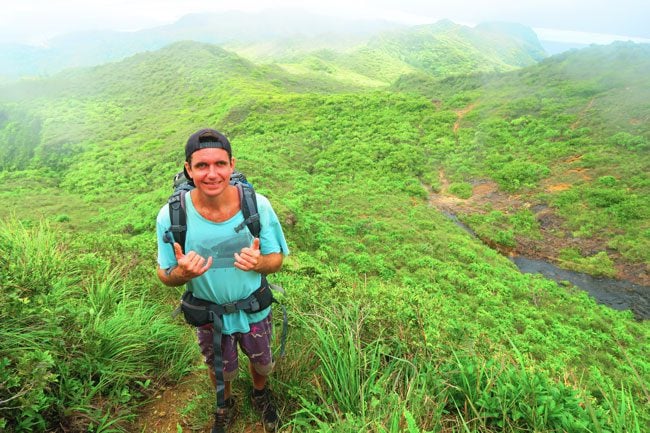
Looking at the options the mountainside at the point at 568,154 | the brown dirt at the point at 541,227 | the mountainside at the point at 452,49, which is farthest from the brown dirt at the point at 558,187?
the mountainside at the point at 452,49

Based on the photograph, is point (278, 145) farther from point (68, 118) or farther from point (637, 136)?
point (68, 118)

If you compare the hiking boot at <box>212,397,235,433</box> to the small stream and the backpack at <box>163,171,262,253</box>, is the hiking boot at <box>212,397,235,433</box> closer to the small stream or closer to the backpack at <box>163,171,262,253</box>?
the backpack at <box>163,171,262,253</box>

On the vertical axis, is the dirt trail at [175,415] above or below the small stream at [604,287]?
above

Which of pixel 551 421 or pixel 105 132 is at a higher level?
pixel 551 421

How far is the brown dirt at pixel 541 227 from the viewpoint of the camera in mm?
16655

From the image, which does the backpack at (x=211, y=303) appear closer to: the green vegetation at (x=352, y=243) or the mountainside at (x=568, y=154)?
the green vegetation at (x=352, y=243)

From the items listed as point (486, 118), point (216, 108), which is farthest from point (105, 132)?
point (486, 118)

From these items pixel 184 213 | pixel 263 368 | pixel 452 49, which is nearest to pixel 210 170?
pixel 184 213

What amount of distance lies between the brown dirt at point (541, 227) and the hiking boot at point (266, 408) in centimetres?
1799

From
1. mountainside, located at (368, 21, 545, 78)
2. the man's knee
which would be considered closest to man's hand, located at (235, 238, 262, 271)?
the man's knee

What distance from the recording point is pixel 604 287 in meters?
15.5

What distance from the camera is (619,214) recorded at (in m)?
19.3

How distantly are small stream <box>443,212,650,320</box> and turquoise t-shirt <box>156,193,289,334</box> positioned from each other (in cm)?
1681

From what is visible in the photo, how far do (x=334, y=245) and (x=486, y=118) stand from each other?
25.4 m
